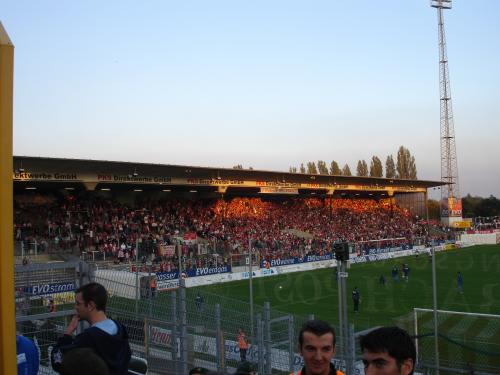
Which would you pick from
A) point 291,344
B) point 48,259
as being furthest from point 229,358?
point 48,259

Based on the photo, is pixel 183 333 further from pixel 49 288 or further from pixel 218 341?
pixel 49 288

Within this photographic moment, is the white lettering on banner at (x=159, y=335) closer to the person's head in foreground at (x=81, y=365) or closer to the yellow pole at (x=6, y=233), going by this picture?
the yellow pole at (x=6, y=233)

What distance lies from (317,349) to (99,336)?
1.63 metres

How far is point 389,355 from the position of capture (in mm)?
2906

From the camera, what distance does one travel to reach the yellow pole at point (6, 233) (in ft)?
9.20

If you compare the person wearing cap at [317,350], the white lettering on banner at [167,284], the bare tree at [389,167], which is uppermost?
the bare tree at [389,167]

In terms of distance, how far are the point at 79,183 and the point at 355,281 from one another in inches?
791

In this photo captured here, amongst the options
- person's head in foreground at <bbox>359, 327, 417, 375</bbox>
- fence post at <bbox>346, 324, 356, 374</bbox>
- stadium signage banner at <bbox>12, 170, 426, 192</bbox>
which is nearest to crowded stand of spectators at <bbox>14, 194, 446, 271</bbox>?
stadium signage banner at <bbox>12, 170, 426, 192</bbox>

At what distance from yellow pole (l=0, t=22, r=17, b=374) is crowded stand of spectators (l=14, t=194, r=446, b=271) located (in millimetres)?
24695

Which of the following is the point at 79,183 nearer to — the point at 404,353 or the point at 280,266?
the point at 280,266

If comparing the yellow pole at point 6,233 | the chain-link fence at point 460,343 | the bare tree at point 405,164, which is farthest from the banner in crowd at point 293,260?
the bare tree at point 405,164

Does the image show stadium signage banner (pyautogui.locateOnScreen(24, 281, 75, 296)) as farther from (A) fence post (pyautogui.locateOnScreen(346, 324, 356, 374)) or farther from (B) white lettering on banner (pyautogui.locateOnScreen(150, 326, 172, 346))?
(A) fence post (pyautogui.locateOnScreen(346, 324, 356, 374))

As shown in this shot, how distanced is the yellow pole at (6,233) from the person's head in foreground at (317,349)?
165cm

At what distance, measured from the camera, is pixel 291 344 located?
31.5 feet
